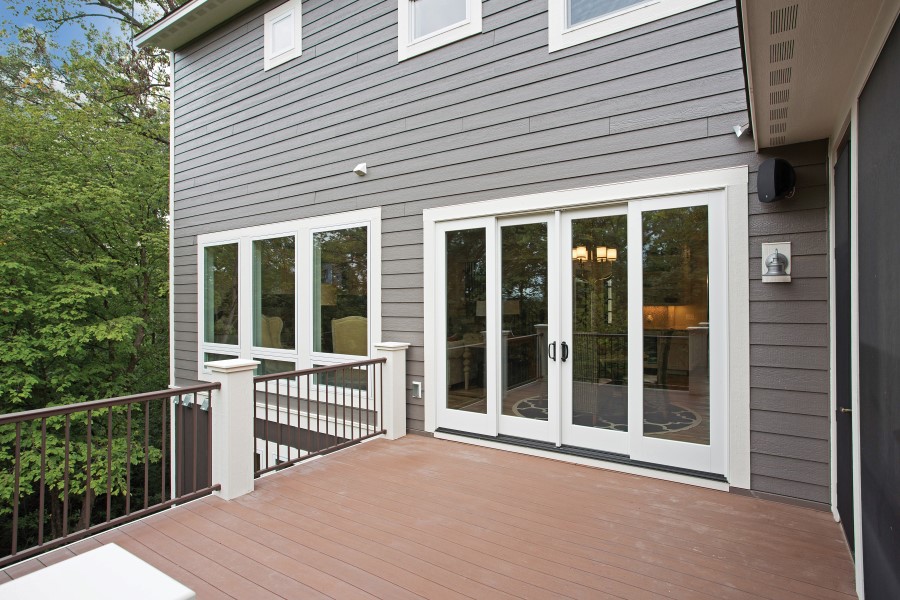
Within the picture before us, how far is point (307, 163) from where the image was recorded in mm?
5500

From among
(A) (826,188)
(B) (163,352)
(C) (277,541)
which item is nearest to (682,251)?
(A) (826,188)

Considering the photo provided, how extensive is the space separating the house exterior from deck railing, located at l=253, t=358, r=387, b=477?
0.18m

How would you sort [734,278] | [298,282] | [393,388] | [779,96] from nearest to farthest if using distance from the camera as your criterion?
[779,96] → [734,278] → [393,388] → [298,282]

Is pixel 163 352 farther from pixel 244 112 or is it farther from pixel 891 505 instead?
pixel 891 505

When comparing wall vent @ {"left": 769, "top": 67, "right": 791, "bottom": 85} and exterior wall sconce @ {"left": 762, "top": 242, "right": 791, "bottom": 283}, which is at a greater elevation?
wall vent @ {"left": 769, "top": 67, "right": 791, "bottom": 85}

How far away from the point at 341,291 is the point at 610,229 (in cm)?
289

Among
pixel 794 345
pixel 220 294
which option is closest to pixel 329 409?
pixel 220 294

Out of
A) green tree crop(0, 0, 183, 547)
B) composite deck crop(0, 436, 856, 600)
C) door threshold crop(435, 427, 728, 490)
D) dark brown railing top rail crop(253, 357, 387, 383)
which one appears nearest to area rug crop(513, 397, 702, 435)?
door threshold crop(435, 427, 728, 490)

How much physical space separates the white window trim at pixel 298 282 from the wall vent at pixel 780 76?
3.47 m

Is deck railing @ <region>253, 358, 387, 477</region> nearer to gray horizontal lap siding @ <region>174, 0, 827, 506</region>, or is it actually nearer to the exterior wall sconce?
gray horizontal lap siding @ <region>174, 0, 827, 506</region>

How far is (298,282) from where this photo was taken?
5477 mm

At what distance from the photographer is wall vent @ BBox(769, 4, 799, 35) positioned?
165 centimetres

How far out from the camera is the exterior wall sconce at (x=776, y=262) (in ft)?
9.71

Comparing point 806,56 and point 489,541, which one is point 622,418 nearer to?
point 489,541
